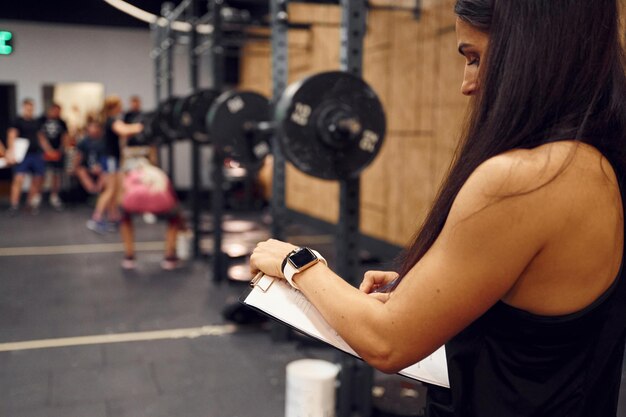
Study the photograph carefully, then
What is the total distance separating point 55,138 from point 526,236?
8610 mm

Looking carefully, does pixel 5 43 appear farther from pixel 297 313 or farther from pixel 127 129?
pixel 127 129

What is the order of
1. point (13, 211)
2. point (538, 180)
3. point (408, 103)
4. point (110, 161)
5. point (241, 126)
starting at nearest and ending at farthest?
point (538, 180), point (241, 126), point (408, 103), point (110, 161), point (13, 211)

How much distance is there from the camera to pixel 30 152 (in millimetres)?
8117

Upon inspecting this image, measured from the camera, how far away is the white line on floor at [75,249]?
555 cm

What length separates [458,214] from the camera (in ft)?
2.36

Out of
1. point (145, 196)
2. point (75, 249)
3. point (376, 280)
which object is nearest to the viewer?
point (376, 280)

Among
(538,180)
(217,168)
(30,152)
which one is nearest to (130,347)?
(217,168)

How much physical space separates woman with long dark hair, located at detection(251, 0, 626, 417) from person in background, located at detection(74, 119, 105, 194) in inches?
331

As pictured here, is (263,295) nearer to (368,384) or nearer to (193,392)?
(368,384)

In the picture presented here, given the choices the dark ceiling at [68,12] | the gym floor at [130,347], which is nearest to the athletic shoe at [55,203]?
the dark ceiling at [68,12]

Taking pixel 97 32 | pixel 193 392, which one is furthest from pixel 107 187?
pixel 193 392

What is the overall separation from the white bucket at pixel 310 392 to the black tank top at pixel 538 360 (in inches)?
54.1

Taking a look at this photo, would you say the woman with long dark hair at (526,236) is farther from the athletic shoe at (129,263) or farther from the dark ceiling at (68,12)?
the dark ceiling at (68,12)

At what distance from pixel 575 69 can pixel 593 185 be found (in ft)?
0.45
